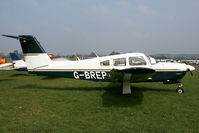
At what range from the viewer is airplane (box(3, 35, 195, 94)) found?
731cm

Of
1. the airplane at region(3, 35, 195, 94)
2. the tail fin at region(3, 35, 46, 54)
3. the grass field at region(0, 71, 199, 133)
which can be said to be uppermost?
the tail fin at region(3, 35, 46, 54)

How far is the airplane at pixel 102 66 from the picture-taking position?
7.31 m

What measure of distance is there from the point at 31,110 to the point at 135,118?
364 cm

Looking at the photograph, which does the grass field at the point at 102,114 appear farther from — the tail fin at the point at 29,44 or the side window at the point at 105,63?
the tail fin at the point at 29,44

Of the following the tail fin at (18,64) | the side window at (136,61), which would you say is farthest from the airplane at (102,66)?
the tail fin at (18,64)

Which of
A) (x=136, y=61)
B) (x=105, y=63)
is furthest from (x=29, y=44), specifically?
(x=136, y=61)

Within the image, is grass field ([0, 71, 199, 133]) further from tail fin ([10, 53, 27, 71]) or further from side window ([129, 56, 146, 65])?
tail fin ([10, 53, 27, 71])

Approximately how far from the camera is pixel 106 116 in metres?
4.82

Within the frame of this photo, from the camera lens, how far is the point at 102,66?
773cm

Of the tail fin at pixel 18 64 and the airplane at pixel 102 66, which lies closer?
the airplane at pixel 102 66

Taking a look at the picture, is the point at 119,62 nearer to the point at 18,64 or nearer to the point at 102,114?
the point at 102,114

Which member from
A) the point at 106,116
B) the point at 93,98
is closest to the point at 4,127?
the point at 106,116

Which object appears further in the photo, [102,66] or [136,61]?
[102,66]

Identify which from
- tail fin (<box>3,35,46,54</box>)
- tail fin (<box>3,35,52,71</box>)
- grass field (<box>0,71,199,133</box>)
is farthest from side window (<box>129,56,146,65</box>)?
tail fin (<box>3,35,46,54</box>)
